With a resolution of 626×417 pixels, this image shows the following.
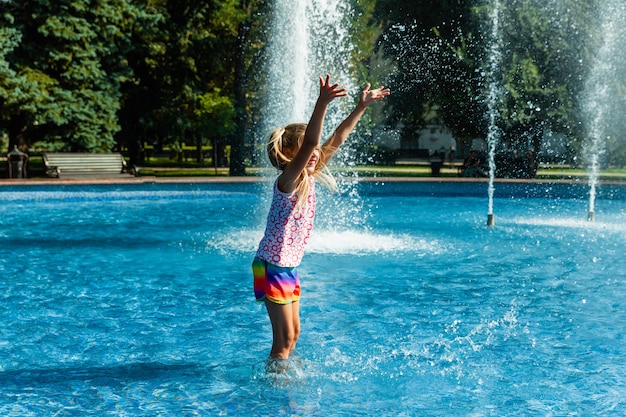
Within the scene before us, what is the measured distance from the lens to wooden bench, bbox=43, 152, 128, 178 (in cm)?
2450

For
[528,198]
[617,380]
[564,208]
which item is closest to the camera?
[617,380]

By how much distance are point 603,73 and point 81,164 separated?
67.2 feet

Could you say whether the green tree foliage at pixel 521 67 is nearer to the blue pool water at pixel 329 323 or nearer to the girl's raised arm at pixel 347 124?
the blue pool water at pixel 329 323

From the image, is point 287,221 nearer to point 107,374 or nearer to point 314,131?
point 314,131

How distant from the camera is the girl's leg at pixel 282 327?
4.45 metres

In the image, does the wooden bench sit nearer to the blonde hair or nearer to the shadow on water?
the shadow on water

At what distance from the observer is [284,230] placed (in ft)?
14.4

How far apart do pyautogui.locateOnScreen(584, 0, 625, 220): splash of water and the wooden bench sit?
709 inches

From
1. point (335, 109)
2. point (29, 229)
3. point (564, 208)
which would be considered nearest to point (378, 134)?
point (335, 109)

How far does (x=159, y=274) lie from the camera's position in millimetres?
9195

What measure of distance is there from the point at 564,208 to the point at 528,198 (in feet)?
9.64

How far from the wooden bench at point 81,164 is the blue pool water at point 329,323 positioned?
10.6 m

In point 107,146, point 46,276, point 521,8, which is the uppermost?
point 521,8

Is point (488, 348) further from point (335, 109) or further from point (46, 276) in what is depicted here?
point (335, 109)
